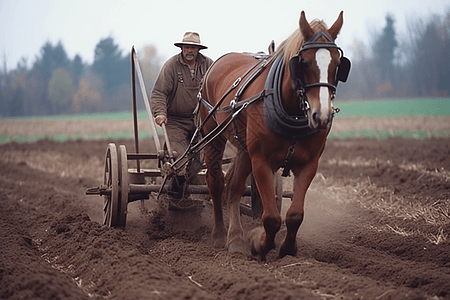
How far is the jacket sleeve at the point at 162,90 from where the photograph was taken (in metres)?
6.56

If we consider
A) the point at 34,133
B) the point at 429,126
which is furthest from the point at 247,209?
the point at 34,133

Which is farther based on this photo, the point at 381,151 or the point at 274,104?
the point at 381,151

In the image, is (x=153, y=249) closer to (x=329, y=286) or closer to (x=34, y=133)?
(x=329, y=286)

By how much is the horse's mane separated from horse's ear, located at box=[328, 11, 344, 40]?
0.16 ft

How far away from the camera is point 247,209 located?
21.1 ft

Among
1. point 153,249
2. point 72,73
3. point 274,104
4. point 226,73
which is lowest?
point 153,249

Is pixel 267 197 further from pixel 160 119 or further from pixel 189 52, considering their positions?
pixel 189 52

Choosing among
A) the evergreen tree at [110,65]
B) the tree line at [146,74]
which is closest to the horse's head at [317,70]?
the tree line at [146,74]

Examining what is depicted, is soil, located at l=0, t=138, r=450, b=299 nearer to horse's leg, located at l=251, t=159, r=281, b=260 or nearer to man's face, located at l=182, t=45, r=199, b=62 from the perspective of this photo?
horse's leg, located at l=251, t=159, r=281, b=260

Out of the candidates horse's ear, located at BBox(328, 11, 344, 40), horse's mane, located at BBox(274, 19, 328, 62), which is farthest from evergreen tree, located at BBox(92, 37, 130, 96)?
horse's ear, located at BBox(328, 11, 344, 40)

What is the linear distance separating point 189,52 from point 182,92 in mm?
486

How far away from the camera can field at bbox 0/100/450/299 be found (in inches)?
148

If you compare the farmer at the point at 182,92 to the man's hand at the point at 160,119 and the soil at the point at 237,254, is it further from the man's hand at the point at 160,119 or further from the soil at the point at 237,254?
the soil at the point at 237,254

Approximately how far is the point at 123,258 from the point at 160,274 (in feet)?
1.99
